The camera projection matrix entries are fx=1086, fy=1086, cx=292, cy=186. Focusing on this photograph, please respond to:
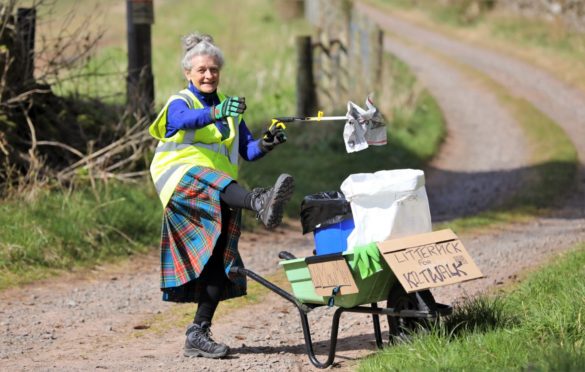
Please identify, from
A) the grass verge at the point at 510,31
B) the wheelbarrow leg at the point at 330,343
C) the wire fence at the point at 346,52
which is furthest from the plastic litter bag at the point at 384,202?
the grass verge at the point at 510,31

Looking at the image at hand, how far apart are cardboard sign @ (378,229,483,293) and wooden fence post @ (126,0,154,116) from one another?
6667mm

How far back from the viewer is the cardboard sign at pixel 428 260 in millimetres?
5379

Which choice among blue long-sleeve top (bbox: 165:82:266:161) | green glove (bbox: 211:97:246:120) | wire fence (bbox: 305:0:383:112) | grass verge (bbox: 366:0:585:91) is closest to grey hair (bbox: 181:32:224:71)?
blue long-sleeve top (bbox: 165:82:266:161)

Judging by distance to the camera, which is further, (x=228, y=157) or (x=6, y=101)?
(x=6, y=101)

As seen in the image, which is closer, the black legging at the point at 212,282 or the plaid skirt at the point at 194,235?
the plaid skirt at the point at 194,235

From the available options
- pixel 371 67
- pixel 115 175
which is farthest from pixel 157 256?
pixel 371 67

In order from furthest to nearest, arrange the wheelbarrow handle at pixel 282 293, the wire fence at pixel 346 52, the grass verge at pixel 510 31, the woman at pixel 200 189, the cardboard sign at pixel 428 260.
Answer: the grass verge at pixel 510 31
the wire fence at pixel 346 52
the woman at pixel 200 189
the wheelbarrow handle at pixel 282 293
the cardboard sign at pixel 428 260

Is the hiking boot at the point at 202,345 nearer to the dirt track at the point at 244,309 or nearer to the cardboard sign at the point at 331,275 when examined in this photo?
the dirt track at the point at 244,309

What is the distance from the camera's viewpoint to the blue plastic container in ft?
18.8

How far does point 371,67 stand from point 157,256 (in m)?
10.2

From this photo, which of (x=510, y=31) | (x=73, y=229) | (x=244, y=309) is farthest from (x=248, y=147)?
(x=510, y=31)

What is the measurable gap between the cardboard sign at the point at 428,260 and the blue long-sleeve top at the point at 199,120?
1.20 metres

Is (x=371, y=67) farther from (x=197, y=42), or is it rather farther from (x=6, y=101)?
(x=197, y=42)

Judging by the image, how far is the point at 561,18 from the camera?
27.4 metres
